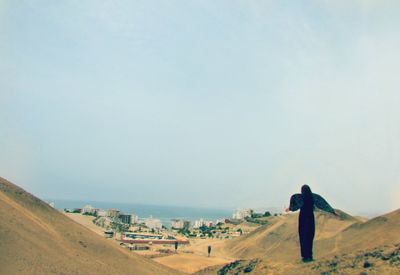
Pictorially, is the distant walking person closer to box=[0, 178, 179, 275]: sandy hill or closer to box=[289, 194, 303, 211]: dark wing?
box=[289, 194, 303, 211]: dark wing

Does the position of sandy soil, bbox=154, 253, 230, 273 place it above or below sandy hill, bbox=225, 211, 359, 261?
below

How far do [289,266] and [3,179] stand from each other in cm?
3241

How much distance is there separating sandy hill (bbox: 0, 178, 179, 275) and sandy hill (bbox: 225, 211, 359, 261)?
34.5m

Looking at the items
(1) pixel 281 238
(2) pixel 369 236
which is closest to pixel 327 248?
(2) pixel 369 236

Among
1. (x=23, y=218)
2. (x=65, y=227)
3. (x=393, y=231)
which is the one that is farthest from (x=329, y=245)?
(x=23, y=218)

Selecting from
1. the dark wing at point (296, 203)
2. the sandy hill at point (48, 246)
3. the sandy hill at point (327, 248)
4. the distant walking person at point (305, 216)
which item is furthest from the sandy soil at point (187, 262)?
the dark wing at point (296, 203)

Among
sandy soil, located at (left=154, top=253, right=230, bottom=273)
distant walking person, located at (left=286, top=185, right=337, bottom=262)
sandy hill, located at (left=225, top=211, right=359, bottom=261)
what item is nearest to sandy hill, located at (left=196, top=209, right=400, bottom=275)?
sandy hill, located at (left=225, top=211, right=359, bottom=261)

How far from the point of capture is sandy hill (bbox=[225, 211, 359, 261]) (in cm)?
7262

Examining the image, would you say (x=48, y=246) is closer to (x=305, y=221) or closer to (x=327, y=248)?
(x=305, y=221)

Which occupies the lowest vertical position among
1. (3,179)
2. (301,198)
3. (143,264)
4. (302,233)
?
(143,264)

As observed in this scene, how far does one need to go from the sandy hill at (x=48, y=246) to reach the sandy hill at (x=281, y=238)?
3455 centimetres

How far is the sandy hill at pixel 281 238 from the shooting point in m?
72.6

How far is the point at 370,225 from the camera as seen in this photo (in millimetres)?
63250

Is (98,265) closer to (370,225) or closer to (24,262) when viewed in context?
(24,262)
